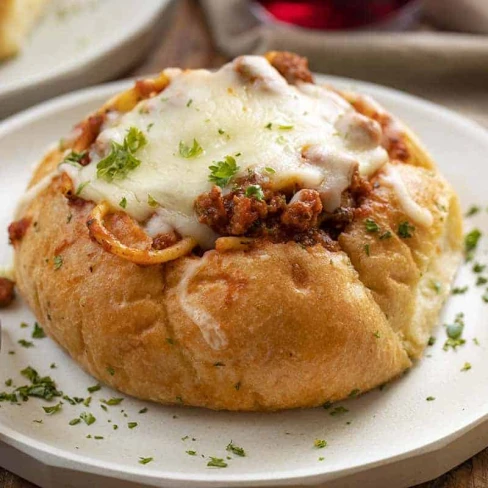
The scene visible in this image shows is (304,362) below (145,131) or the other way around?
below

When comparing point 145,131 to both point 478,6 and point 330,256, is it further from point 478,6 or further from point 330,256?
point 478,6

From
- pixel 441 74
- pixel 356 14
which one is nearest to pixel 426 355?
pixel 441 74

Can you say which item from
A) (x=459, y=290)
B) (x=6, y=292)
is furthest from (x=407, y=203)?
(x=6, y=292)

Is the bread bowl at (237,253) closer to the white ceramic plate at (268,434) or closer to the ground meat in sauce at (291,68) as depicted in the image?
the white ceramic plate at (268,434)

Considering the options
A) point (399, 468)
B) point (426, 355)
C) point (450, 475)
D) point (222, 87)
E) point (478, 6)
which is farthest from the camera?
point (478, 6)

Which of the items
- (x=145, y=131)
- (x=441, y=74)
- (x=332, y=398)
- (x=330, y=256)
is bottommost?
(x=441, y=74)

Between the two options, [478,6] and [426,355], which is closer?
[426,355]

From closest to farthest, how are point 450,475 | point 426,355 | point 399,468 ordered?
point 399,468, point 450,475, point 426,355
